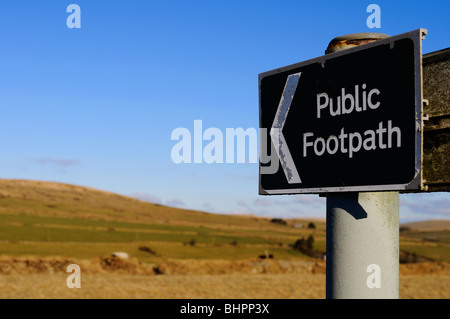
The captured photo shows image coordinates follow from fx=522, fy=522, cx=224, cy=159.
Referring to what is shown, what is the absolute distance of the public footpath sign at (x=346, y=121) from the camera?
285 centimetres

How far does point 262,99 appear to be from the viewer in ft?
12.6

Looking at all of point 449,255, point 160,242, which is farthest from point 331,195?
point 449,255

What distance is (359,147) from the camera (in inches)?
123

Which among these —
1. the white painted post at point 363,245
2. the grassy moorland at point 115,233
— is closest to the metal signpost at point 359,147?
the white painted post at point 363,245

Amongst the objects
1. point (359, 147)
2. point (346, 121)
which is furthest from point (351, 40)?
point (359, 147)

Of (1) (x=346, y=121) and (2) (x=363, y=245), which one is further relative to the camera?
(1) (x=346, y=121)

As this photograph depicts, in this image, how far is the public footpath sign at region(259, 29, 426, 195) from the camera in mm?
2848

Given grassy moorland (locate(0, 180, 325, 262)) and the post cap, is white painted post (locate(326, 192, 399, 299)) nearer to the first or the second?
the post cap

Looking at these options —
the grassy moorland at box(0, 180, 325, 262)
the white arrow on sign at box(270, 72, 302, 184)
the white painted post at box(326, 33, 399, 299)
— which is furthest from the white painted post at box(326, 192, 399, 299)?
the grassy moorland at box(0, 180, 325, 262)

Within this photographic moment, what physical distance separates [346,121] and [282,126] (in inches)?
21.6

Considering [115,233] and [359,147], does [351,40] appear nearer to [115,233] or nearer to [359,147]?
[359,147]

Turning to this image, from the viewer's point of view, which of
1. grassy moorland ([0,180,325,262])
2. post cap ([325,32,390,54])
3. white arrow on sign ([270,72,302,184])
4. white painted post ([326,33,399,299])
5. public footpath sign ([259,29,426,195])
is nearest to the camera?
public footpath sign ([259,29,426,195])
